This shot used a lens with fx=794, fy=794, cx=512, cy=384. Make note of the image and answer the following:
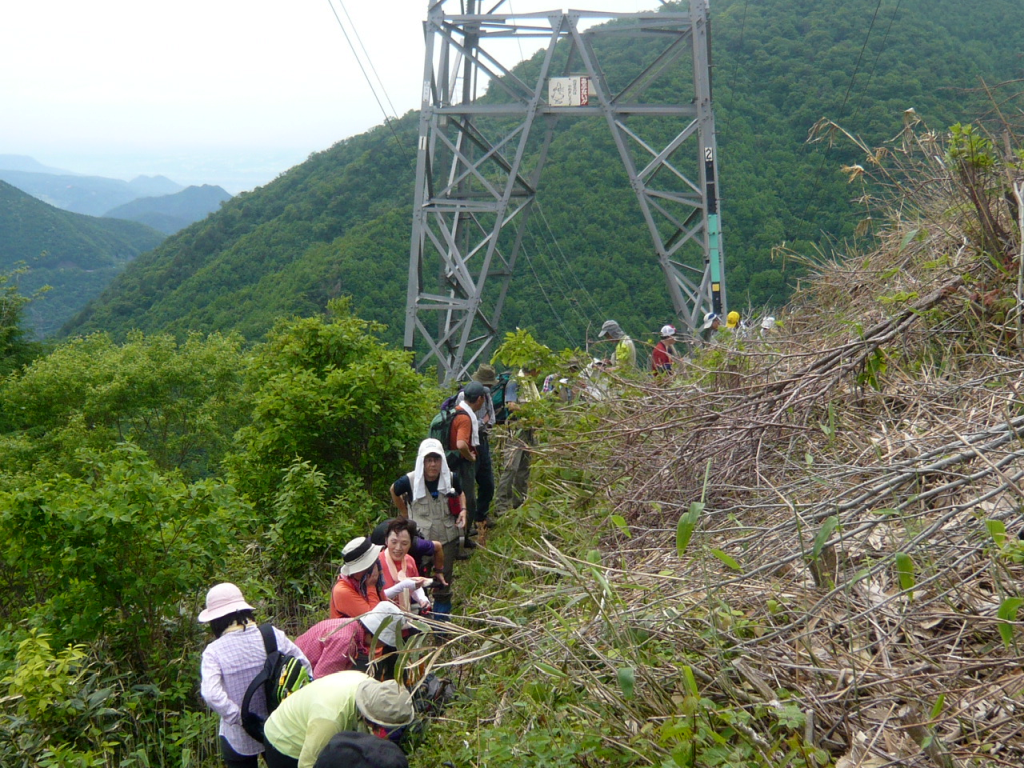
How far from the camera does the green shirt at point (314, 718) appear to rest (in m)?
3.12

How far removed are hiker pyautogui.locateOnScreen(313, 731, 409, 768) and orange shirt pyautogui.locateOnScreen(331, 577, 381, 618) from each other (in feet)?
4.51

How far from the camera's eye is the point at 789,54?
30.3 metres

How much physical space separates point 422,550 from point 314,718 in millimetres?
1779

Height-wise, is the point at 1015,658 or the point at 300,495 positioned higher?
the point at 1015,658

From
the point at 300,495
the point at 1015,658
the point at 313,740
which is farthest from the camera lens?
the point at 300,495

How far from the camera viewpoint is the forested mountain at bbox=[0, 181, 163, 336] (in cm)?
5978

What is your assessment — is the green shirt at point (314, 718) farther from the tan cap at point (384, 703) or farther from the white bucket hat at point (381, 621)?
the white bucket hat at point (381, 621)

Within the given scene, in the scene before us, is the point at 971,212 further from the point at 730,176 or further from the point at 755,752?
the point at 730,176

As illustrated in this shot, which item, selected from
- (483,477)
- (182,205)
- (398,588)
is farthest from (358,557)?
(182,205)

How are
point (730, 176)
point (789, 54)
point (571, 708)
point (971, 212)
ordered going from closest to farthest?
point (571, 708) < point (971, 212) < point (730, 176) < point (789, 54)

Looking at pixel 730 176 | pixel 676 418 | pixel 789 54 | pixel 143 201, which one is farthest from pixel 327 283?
pixel 143 201

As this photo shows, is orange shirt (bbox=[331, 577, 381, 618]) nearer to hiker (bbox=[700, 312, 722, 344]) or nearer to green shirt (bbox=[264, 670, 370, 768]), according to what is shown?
green shirt (bbox=[264, 670, 370, 768])

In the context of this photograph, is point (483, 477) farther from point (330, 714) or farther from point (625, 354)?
point (330, 714)

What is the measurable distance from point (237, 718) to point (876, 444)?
312 centimetres
